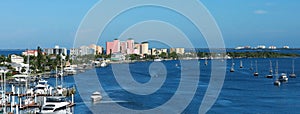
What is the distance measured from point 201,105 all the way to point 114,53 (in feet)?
87.1

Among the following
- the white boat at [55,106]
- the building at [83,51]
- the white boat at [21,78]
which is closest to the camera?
the white boat at [55,106]

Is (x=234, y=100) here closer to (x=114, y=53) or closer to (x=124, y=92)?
(x=124, y=92)

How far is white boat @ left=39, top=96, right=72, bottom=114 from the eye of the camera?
1018cm

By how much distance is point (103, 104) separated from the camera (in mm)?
11516

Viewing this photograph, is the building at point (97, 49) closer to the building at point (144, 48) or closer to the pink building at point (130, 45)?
the pink building at point (130, 45)

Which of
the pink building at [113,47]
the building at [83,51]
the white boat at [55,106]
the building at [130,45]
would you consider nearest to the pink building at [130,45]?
the building at [130,45]

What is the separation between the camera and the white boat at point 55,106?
33.4 feet

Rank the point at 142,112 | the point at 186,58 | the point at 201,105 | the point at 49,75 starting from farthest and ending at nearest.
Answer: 1. the point at 186,58
2. the point at 49,75
3. the point at 201,105
4. the point at 142,112

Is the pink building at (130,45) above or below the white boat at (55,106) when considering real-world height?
above

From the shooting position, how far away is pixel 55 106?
34.4ft

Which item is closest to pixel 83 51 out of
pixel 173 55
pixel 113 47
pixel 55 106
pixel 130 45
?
pixel 113 47

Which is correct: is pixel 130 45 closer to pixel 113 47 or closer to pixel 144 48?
pixel 113 47

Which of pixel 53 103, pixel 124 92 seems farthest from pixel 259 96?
pixel 53 103

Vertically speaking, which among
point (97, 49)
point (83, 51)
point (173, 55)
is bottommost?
point (173, 55)
